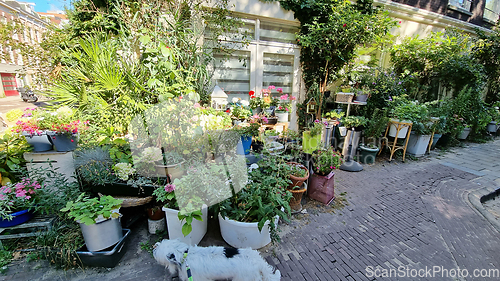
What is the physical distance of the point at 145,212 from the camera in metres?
2.49

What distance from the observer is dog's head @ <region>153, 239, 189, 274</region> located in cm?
171

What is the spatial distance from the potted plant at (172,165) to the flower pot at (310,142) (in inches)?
73.4

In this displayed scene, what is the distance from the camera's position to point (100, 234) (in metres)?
1.83

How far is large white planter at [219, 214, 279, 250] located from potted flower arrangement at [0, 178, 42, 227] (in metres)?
1.86

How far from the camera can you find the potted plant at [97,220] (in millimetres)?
1769

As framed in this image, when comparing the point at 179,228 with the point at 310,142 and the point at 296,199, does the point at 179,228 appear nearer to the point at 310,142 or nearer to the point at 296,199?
the point at 296,199

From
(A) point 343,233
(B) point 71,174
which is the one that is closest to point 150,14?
(B) point 71,174

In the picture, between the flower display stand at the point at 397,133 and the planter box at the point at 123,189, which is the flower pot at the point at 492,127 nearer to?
the flower display stand at the point at 397,133

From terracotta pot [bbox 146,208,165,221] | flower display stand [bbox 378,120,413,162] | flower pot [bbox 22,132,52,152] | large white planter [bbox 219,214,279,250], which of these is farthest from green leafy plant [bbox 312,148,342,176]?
flower pot [bbox 22,132,52,152]

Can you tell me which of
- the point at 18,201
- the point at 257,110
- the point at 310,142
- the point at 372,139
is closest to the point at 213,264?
the point at 18,201

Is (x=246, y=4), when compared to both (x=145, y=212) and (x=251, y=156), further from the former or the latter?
(x=145, y=212)

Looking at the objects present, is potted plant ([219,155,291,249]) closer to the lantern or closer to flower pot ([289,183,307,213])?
flower pot ([289,183,307,213])

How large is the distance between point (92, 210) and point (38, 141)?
1.27 m

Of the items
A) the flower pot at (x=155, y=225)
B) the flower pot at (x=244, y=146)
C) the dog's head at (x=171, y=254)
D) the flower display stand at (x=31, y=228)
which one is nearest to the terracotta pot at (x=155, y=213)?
the flower pot at (x=155, y=225)
